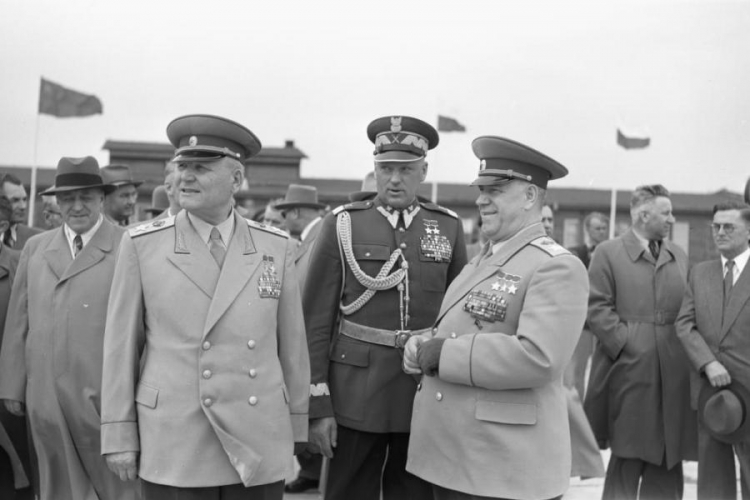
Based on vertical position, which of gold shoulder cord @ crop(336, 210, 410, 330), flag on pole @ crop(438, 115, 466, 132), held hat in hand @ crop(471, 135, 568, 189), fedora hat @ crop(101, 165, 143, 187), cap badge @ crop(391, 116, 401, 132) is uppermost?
flag on pole @ crop(438, 115, 466, 132)

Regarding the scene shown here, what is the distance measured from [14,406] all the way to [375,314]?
1927 millimetres

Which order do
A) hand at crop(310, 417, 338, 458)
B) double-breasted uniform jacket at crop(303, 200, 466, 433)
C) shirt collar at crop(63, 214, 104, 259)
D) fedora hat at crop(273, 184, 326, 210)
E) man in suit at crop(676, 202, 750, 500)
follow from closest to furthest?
hand at crop(310, 417, 338, 458)
double-breasted uniform jacket at crop(303, 200, 466, 433)
shirt collar at crop(63, 214, 104, 259)
man in suit at crop(676, 202, 750, 500)
fedora hat at crop(273, 184, 326, 210)

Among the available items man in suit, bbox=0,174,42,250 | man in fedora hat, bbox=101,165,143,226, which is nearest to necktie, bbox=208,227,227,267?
man in suit, bbox=0,174,42,250

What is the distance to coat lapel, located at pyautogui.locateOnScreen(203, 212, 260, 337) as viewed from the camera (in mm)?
3025

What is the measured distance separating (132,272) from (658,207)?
3.81 metres

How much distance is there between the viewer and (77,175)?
457 cm

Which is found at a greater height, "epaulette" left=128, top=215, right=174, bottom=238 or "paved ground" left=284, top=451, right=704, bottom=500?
"epaulette" left=128, top=215, right=174, bottom=238

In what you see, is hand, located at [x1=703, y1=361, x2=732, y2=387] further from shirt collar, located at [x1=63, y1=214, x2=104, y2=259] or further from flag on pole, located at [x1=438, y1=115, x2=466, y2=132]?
flag on pole, located at [x1=438, y1=115, x2=466, y2=132]

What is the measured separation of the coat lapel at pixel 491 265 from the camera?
127 inches

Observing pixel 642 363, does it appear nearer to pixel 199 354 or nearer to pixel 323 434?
pixel 323 434

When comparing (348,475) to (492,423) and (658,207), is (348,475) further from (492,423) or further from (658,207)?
(658,207)

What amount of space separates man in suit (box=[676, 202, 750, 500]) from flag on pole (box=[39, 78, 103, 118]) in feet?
28.6

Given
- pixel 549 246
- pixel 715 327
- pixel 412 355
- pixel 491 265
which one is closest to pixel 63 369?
pixel 412 355

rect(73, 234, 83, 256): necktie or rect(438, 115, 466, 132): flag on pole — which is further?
rect(438, 115, 466, 132): flag on pole
